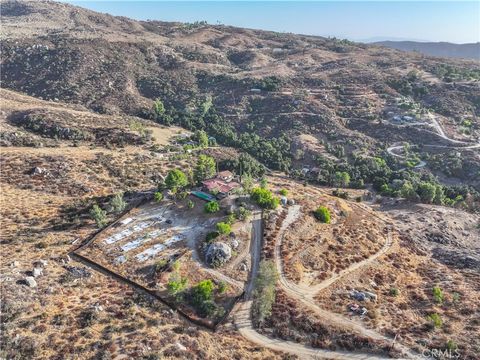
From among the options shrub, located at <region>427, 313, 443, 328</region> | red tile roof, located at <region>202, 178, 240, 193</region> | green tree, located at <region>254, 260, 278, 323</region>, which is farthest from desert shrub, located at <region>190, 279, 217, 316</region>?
shrub, located at <region>427, 313, 443, 328</region>

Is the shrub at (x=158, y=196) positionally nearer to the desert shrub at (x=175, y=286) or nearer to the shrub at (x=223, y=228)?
the shrub at (x=223, y=228)

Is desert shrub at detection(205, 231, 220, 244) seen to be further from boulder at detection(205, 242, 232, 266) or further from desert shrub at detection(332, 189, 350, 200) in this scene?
desert shrub at detection(332, 189, 350, 200)

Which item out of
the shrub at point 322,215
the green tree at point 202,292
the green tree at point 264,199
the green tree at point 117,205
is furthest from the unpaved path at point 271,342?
the green tree at point 117,205

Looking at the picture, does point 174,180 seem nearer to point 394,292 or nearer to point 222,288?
point 222,288

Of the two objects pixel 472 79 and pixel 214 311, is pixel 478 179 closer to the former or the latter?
pixel 472 79

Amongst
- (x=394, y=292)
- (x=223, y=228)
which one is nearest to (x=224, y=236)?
(x=223, y=228)
